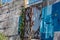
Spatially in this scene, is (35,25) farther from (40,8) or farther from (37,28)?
(40,8)

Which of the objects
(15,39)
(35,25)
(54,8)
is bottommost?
(15,39)

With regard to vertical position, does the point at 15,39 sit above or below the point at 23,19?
below

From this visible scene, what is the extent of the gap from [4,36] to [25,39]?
0.56 meters

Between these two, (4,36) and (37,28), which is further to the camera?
(4,36)

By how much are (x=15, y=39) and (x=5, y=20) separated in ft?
1.70

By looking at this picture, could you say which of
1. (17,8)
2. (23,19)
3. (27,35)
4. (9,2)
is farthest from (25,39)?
(9,2)

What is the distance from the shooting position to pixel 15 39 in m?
3.75

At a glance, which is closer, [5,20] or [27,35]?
[27,35]

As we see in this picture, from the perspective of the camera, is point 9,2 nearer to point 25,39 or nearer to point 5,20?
point 5,20

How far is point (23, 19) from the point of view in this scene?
3703 mm

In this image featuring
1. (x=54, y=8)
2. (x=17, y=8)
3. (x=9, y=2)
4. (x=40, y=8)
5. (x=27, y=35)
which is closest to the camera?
(x=54, y=8)

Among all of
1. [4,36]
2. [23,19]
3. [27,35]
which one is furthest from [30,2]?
[4,36]

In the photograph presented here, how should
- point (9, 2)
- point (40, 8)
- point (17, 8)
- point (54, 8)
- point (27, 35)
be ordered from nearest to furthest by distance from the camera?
point (54, 8) < point (40, 8) < point (27, 35) < point (17, 8) < point (9, 2)

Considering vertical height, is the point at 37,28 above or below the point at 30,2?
below
